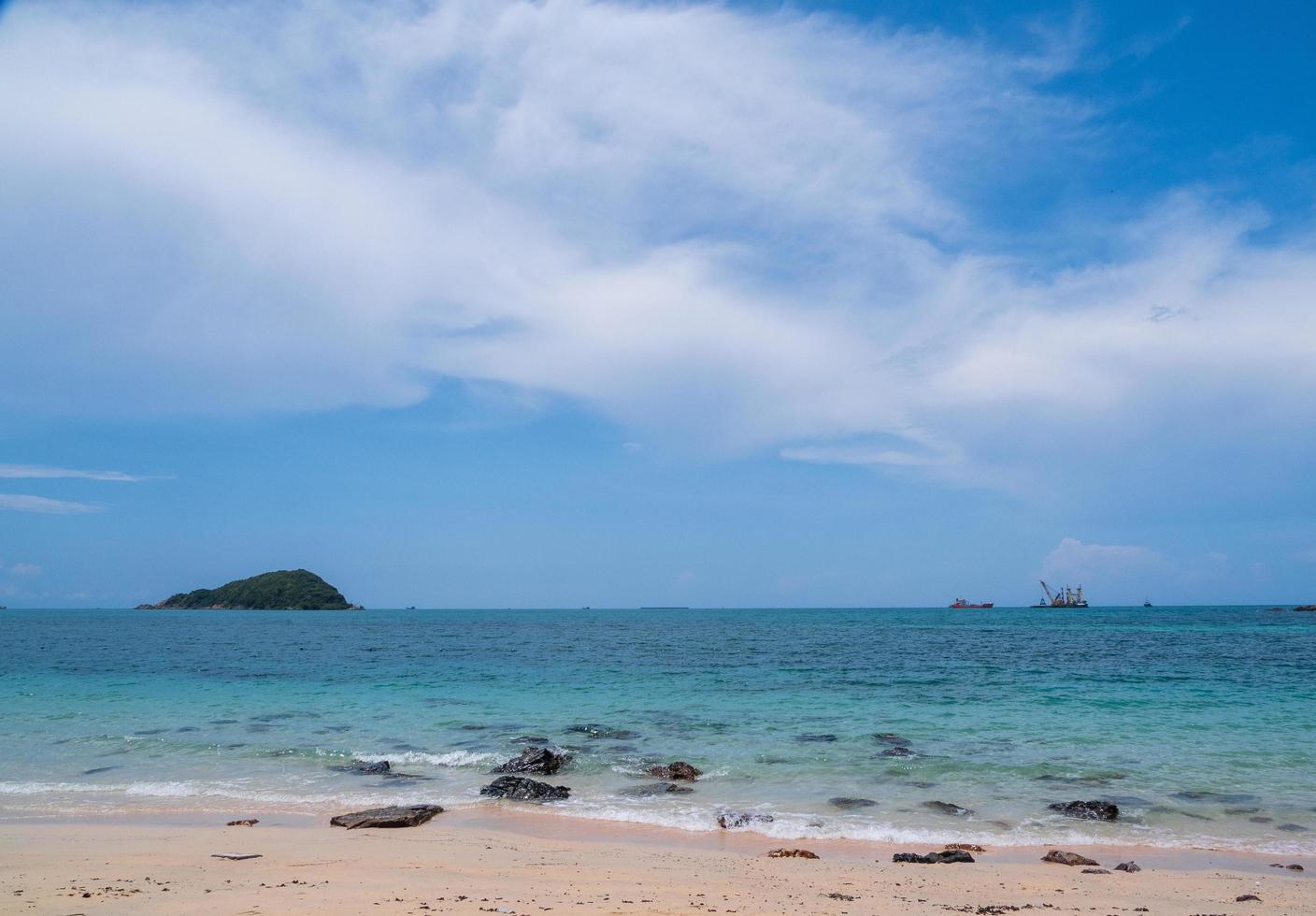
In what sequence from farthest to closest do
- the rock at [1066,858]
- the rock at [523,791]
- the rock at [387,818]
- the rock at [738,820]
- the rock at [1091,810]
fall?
the rock at [523,791] < the rock at [1091,810] < the rock at [738,820] < the rock at [387,818] < the rock at [1066,858]

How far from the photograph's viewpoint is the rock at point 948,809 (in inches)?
607

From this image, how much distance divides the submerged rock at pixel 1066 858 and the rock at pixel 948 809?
2.69 meters

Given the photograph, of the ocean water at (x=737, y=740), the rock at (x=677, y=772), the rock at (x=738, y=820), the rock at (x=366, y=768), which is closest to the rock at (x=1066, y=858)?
the ocean water at (x=737, y=740)

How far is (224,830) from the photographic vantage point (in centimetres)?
1412

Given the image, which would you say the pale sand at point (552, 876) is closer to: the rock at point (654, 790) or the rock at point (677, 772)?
the rock at point (654, 790)

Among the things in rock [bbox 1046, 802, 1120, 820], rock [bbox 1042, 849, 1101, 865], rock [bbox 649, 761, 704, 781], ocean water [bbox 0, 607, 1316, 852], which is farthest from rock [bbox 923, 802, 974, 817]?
rock [bbox 649, 761, 704, 781]

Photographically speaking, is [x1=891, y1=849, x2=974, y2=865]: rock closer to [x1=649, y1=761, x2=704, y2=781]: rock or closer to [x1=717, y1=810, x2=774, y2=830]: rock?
[x1=717, y1=810, x2=774, y2=830]: rock

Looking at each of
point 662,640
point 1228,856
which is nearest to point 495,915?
point 1228,856

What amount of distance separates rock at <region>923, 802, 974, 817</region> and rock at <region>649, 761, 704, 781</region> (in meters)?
5.47

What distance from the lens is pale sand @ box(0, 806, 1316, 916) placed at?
9.61 meters

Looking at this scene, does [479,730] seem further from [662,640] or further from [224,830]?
[662,640]

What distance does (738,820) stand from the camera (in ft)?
49.0

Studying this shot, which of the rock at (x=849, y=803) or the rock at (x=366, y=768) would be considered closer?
the rock at (x=849, y=803)

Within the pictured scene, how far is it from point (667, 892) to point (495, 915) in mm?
2452
